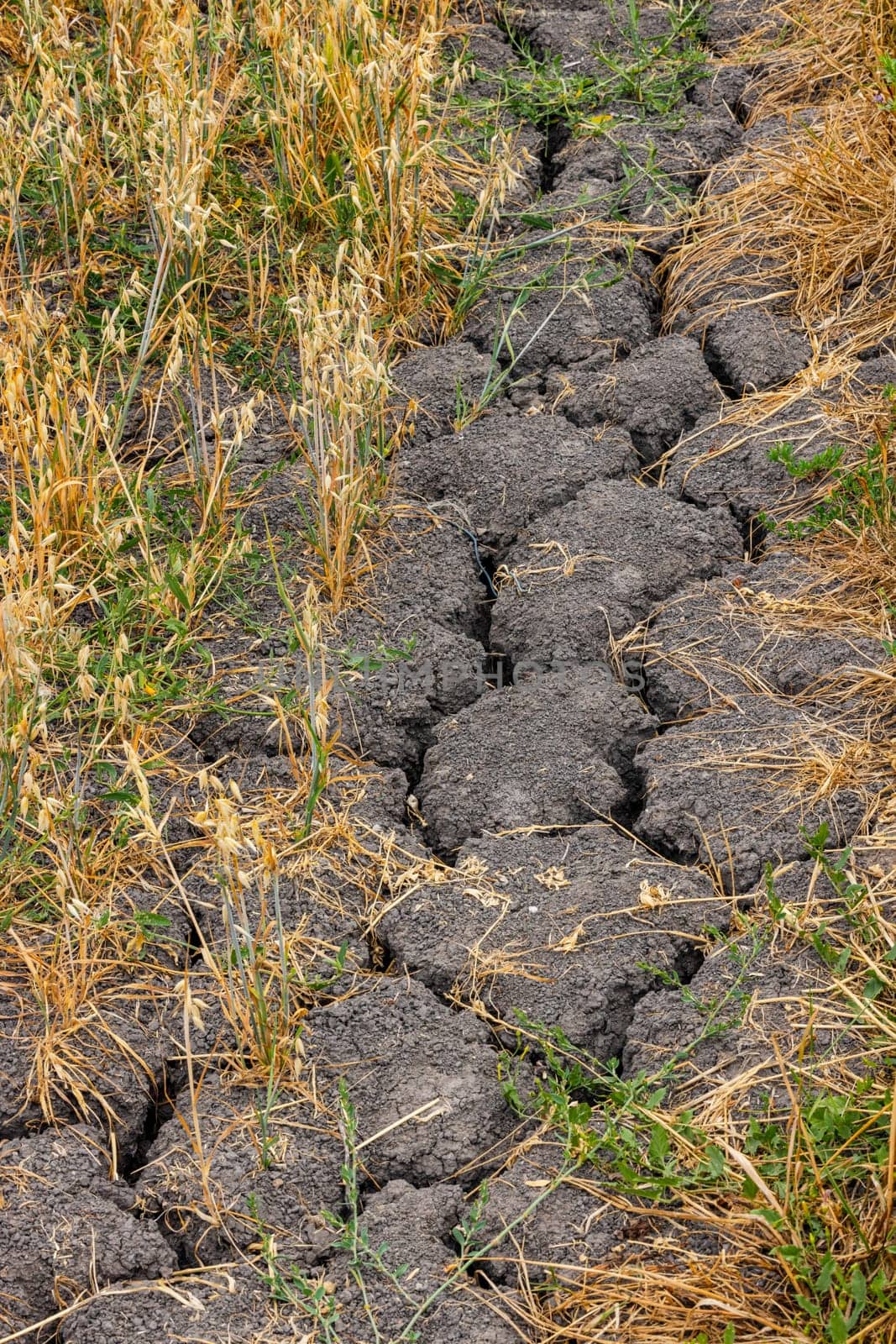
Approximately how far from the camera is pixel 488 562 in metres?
2.94

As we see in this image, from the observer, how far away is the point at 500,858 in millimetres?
2400

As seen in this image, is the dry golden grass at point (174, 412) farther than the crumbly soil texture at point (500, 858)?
Yes

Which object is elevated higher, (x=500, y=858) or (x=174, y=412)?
(x=174, y=412)

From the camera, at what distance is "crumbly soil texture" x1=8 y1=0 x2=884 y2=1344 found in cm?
194

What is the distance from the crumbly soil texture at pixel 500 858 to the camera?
1.94 m

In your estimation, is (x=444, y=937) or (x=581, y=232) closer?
(x=444, y=937)

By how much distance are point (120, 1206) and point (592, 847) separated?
3.06 feet

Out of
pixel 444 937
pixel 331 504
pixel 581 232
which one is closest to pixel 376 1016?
pixel 444 937

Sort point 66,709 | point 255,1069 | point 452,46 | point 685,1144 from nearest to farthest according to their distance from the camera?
point 685,1144, point 255,1069, point 66,709, point 452,46

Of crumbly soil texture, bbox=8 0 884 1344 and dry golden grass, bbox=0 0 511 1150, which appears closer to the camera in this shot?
crumbly soil texture, bbox=8 0 884 1344

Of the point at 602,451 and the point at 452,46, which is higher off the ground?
the point at 452,46

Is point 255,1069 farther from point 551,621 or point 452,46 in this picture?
point 452,46

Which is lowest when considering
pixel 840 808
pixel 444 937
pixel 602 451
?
pixel 444 937

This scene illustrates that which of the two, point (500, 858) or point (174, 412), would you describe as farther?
point (174, 412)
